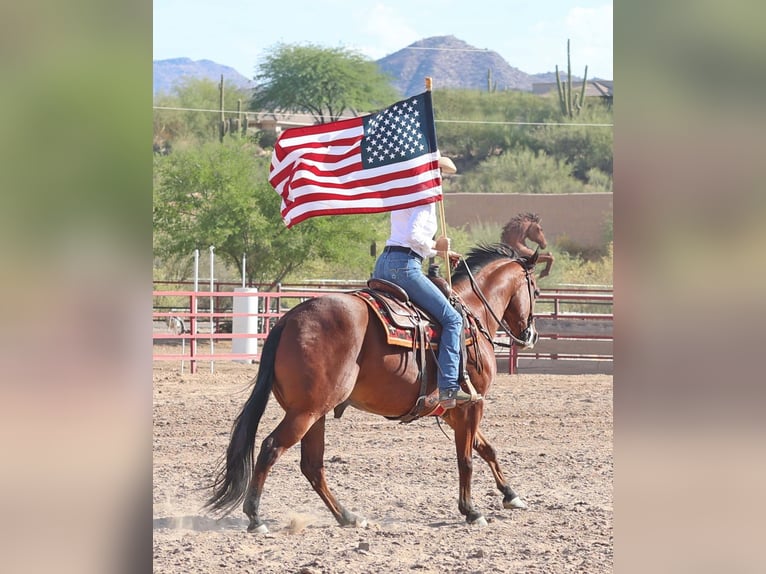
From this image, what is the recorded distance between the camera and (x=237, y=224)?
86.3ft

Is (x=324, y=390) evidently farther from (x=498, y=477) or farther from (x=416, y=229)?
(x=498, y=477)

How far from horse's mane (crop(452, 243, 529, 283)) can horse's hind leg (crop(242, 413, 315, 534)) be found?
2.11 m

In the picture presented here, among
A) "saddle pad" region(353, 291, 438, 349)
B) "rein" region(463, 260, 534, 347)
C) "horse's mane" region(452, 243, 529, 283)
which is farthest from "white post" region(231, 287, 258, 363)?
"saddle pad" region(353, 291, 438, 349)

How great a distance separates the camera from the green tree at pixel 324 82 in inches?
2579

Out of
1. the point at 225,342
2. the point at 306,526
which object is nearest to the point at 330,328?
the point at 306,526

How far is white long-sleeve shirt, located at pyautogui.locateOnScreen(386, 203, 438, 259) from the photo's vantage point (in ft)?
22.2

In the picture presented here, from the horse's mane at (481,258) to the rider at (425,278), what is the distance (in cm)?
99

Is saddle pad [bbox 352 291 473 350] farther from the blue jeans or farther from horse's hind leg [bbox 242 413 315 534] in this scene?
horse's hind leg [bbox 242 413 315 534]

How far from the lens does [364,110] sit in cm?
6131
